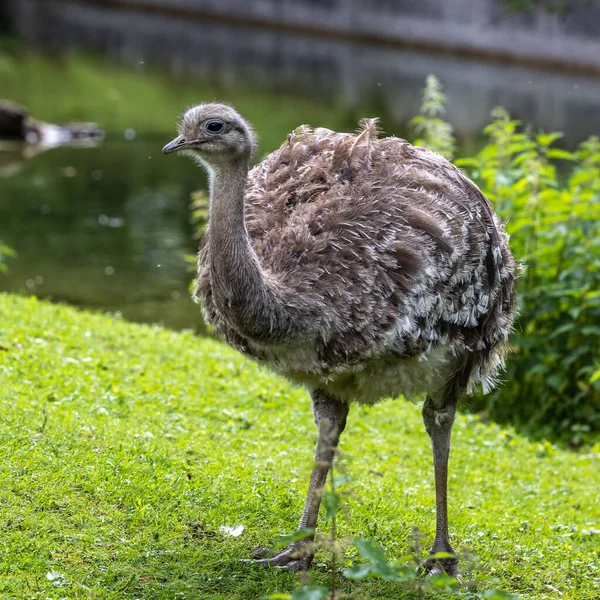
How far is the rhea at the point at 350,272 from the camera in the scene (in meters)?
4.73

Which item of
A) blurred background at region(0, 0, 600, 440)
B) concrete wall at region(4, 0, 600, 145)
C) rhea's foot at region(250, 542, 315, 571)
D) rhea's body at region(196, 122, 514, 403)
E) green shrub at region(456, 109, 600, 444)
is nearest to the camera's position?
rhea's body at region(196, 122, 514, 403)

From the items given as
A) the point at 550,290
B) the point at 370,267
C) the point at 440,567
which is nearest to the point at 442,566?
the point at 440,567

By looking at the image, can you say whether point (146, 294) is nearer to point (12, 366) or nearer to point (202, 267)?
point (12, 366)

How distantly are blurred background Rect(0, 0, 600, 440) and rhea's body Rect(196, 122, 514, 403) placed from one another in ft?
14.0

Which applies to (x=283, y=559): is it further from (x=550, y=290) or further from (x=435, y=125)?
(x=435, y=125)

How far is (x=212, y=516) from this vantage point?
222 inches

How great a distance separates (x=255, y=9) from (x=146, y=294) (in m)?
28.0

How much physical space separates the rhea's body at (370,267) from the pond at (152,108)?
6.06 metres

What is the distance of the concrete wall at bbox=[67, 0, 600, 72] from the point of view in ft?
98.0

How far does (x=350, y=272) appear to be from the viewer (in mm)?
4961

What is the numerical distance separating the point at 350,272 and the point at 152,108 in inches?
817

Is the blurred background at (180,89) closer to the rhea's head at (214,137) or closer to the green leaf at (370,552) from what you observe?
the rhea's head at (214,137)

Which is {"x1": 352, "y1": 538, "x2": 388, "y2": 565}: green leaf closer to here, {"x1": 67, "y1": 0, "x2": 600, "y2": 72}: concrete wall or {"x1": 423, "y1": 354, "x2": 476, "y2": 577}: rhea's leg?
{"x1": 423, "y1": 354, "x2": 476, "y2": 577}: rhea's leg

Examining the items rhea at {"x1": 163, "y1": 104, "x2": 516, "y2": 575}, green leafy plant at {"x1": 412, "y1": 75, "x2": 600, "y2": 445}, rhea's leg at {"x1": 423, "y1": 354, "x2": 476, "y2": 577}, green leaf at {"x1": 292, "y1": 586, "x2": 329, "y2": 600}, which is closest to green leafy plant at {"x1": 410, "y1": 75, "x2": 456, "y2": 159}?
green leafy plant at {"x1": 412, "y1": 75, "x2": 600, "y2": 445}
